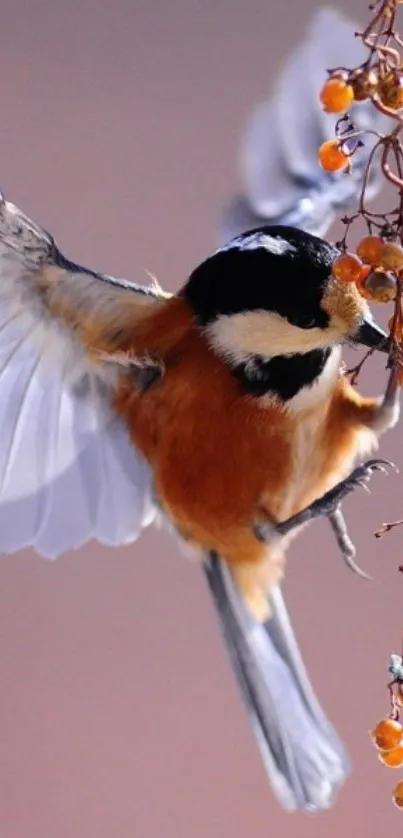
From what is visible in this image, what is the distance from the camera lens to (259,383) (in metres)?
0.82

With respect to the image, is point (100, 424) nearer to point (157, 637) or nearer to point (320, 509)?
point (320, 509)

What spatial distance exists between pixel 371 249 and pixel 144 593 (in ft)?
3.38

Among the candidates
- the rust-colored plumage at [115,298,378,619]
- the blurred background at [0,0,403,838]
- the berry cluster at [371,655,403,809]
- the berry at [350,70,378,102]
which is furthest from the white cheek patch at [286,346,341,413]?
the blurred background at [0,0,403,838]

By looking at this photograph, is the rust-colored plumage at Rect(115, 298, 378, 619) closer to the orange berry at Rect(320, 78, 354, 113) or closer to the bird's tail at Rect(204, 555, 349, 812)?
the bird's tail at Rect(204, 555, 349, 812)

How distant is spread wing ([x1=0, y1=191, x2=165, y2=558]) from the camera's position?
2.72 feet

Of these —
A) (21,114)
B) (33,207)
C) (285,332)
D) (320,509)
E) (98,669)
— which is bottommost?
(98,669)

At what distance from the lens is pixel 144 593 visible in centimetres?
143

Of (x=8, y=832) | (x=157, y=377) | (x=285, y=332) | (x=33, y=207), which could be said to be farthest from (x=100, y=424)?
(x=8, y=832)

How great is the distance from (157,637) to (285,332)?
0.78 metres

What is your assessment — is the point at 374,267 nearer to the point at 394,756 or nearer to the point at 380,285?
the point at 380,285

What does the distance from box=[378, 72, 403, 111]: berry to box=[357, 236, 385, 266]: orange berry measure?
0.17 feet

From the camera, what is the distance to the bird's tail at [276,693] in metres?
0.96

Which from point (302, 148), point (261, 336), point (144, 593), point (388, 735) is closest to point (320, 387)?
point (261, 336)

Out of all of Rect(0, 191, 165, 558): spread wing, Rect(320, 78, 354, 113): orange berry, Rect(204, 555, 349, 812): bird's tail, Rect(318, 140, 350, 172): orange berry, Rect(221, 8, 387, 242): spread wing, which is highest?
Rect(221, 8, 387, 242): spread wing
